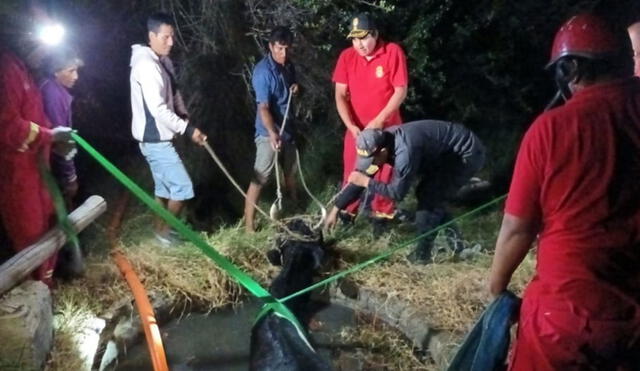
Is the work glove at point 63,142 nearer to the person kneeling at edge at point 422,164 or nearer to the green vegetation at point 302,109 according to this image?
the green vegetation at point 302,109

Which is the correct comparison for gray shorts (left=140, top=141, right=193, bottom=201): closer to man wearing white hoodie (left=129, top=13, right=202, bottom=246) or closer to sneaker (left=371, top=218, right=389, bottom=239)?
man wearing white hoodie (left=129, top=13, right=202, bottom=246)

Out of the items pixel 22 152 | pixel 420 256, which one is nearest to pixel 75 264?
pixel 22 152

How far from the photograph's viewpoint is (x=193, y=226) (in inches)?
276

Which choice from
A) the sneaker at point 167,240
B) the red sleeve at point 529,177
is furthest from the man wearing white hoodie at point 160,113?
the red sleeve at point 529,177

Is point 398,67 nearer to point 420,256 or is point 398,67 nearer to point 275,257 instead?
point 420,256

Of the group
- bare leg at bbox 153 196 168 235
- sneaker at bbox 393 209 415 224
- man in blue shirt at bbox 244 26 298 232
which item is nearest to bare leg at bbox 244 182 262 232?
man in blue shirt at bbox 244 26 298 232

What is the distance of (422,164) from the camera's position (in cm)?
568

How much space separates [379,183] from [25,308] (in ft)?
9.13

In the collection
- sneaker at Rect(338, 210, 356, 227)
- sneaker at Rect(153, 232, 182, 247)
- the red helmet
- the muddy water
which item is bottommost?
the muddy water

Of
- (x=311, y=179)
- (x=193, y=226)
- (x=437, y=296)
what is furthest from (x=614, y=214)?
(x=311, y=179)

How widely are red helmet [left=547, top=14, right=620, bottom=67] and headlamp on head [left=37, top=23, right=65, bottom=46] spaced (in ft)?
11.9

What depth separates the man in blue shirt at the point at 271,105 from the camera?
629 cm

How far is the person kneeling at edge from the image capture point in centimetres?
531

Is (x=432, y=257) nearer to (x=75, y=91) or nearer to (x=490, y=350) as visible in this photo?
(x=490, y=350)
